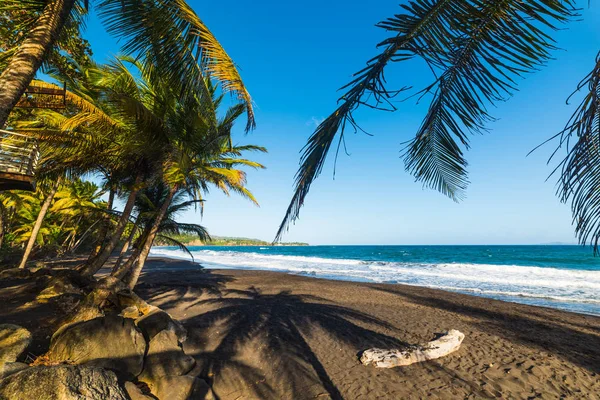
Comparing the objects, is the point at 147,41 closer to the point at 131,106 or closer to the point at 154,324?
the point at 131,106

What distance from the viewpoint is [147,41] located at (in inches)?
144

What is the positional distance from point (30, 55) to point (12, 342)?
375 cm

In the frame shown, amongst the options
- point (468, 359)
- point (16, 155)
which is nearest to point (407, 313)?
point (468, 359)

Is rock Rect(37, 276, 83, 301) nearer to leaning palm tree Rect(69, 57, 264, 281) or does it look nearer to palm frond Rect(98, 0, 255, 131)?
leaning palm tree Rect(69, 57, 264, 281)

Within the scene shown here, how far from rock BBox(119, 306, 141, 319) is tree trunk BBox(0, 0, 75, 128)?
3.97m

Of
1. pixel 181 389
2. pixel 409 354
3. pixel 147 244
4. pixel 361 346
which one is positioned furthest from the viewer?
pixel 147 244

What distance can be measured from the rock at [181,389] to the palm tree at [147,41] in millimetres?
3939

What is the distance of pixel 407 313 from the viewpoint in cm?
834

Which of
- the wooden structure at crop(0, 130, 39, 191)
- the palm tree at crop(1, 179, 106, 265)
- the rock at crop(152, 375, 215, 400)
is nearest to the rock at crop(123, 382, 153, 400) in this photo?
the rock at crop(152, 375, 215, 400)

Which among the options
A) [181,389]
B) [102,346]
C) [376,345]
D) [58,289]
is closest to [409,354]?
[376,345]

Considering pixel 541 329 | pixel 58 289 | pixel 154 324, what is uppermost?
pixel 58 289

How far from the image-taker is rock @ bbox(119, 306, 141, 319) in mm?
5539

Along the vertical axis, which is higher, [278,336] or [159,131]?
[159,131]

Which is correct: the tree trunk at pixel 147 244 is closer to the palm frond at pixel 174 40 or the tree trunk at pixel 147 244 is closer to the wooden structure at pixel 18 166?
the wooden structure at pixel 18 166
